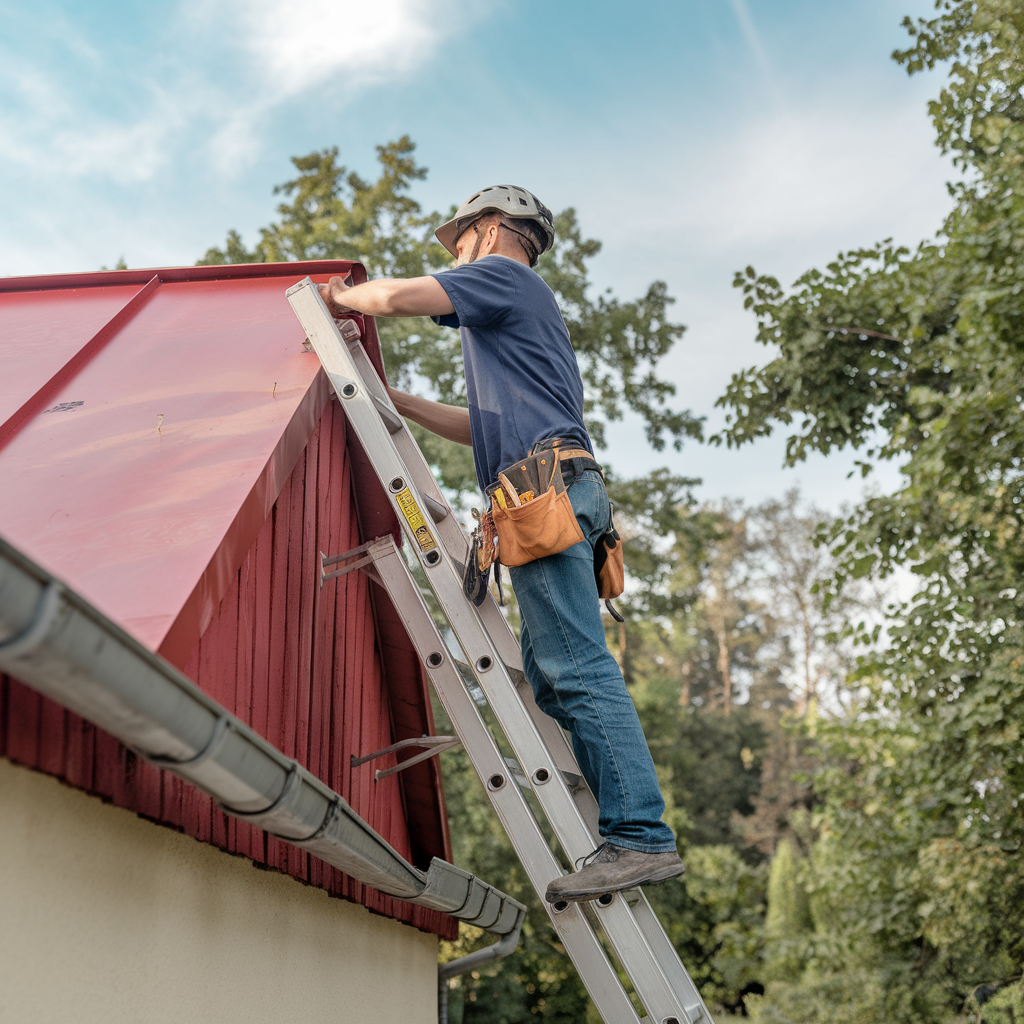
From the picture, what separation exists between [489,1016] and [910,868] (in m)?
12.1

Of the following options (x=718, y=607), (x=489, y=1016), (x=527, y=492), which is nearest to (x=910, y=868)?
(x=527, y=492)

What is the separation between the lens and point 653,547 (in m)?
17.9

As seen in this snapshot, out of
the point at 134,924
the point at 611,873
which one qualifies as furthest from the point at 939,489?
the point at 134,924

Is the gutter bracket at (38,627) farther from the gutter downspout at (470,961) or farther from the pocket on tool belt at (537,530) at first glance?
the gutter downspout at (470,961)

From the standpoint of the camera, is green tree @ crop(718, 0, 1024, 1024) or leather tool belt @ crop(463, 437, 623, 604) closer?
leather tool belt @ crop(463, 437, 623, 604)

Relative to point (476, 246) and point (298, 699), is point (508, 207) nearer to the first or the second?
point (476, 246)

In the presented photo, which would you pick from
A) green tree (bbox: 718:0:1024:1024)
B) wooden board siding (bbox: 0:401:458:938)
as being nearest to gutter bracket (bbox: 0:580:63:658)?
wooden board siding (bbox: 0:401:458:938)

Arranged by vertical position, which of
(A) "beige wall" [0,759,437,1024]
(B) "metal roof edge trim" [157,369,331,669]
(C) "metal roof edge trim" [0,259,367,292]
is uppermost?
(C) "metal roof edge trim" [0,259,367,292]

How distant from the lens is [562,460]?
2.81m

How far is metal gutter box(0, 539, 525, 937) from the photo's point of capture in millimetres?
1158

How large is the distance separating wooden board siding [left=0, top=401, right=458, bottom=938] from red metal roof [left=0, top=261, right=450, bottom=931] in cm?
1

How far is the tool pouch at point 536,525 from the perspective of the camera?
2586 mm

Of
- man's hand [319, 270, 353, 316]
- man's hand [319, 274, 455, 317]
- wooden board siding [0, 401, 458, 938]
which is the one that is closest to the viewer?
wooden board siding [0, 401, 458, 938]

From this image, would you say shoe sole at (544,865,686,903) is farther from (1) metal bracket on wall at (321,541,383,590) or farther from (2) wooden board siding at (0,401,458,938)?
(1) metal bracket on wall at (321,541,383,590)
